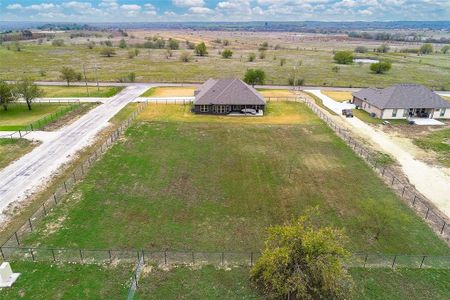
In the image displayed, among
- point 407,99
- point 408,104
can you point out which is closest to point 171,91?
point 407,99

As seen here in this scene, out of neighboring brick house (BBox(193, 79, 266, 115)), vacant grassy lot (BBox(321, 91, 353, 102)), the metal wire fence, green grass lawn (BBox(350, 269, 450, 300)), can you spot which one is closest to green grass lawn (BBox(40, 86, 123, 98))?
neighboring brick house (BBox(193, 79, 266, 115))

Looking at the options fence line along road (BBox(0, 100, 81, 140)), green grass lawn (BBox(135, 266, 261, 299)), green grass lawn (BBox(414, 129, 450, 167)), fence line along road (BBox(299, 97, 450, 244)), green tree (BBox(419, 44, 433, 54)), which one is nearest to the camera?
green grass lawn (BBox(135, 266, 261, 299))

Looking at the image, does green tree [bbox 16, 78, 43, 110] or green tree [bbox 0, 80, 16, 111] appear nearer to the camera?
green tree [bbox 0, 80, 16, 111]

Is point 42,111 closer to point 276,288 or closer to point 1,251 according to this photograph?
point 1,251

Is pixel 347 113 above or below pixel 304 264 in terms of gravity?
below

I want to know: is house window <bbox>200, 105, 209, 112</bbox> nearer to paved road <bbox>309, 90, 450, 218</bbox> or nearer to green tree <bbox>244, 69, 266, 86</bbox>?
green tree <bbox>244, 69, 266, 86</bbox>

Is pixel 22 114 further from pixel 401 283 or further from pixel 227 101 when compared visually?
pixel 401 283

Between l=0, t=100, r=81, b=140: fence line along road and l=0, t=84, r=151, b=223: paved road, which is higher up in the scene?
l=0, t=100, r=81, b=140: fence line along road
